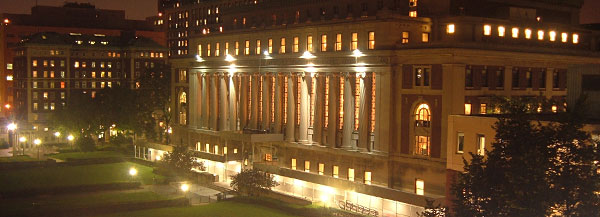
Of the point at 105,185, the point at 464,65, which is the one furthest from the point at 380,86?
the point at 105,185

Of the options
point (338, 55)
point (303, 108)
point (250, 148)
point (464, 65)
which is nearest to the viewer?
point (464, 65)

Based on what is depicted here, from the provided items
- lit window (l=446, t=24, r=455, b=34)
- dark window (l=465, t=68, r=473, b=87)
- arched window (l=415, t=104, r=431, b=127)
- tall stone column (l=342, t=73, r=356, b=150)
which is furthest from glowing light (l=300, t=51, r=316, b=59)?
dark window (l=465, t=68, r=473, b=87)

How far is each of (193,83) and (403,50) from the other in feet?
158

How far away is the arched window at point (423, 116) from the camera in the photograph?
71312 mm

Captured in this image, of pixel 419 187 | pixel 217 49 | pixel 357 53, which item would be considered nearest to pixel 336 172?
pixel 419 187

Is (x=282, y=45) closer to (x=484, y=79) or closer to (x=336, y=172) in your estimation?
(x=336, y=172)

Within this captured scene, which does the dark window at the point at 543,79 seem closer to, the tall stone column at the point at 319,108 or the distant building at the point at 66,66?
the tall stone column at the point at 319,108

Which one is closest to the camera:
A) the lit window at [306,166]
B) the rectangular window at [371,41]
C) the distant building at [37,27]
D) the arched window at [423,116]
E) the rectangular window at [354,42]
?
the arched window at [423,116]

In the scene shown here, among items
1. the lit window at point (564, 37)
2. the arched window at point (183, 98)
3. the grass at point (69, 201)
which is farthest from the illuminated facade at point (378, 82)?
the arched window at point (183, 98)

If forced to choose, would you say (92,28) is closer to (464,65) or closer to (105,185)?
(105,185)

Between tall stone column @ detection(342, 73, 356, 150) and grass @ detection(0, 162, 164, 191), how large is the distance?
24.2 metres

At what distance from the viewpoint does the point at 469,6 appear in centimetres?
7650

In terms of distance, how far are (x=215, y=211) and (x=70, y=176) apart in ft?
105

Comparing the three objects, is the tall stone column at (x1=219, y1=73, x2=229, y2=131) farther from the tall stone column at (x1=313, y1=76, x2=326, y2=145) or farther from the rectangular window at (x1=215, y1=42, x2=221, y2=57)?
the tall stone column at (x1=313, y1=76, x2=326, y2=145)
